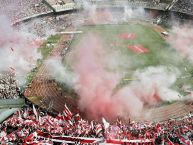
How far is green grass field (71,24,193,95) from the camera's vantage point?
52.2 m

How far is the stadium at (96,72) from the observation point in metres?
37.5

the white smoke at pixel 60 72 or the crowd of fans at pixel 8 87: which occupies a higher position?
the white smoke at pixel 60 72

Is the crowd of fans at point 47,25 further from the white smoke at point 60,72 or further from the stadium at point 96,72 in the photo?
the white smoke at point 60,72

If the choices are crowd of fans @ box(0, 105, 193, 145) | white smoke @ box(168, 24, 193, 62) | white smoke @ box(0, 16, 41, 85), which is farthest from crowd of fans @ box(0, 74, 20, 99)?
white smoke @ box(168, 24, 193, 62)

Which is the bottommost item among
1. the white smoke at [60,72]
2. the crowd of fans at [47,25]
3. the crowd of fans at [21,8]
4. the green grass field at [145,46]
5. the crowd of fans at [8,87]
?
the crowd of fans at [8,87]

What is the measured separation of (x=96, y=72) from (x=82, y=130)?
1320 centimetres

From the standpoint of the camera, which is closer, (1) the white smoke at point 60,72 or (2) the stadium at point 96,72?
(2) the stadium at point 96,72

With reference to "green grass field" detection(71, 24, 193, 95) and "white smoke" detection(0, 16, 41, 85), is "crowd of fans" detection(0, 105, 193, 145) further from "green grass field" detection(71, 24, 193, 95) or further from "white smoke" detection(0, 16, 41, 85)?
"white smoke" detection(0, 16, 41, 85)

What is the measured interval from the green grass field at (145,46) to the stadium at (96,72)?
131mm

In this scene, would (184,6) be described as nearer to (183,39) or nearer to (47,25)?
(183,39)

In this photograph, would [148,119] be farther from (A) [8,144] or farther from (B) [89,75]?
(A) [8,144]

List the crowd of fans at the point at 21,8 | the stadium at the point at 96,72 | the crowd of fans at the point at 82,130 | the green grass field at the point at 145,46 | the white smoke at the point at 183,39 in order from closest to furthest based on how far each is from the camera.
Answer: the crowd of fans at the point at 82,130 → the stadium at the point at 96,72 → the green grass field at the point at 145,46 → the white smoke at the point at 183,39 → the crowd of fans at the point at 21,8

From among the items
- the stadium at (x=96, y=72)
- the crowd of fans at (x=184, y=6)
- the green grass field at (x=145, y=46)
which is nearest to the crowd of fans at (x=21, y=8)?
the stadium at (x=96, y=72)

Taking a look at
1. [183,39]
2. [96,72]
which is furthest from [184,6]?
[96,72]
